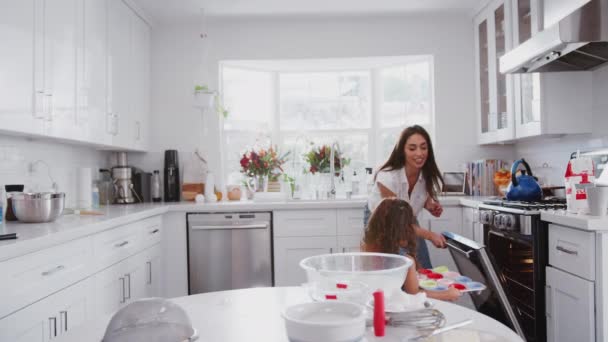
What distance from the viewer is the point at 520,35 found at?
308 cm

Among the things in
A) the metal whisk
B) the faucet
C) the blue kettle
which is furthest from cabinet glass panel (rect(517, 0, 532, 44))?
the metal whisk

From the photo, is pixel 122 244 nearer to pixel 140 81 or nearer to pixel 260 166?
pixel 260 166

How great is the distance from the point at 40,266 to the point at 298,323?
147cm

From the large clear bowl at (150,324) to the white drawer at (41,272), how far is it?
1012 millimetres

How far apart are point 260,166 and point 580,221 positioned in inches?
96.4

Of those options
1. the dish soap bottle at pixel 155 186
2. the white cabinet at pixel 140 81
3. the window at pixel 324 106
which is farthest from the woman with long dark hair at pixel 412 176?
the white cabinet at pixel 140 81

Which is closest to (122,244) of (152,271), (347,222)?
(152,271)

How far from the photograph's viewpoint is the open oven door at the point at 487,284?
63.2 inches

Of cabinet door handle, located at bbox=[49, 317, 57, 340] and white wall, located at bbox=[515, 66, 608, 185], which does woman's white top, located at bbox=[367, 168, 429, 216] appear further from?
cabinet door handle, located at bbox=[49, 317, 57, 340]

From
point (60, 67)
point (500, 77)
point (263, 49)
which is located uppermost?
point (263, 49)

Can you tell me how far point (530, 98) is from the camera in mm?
3002

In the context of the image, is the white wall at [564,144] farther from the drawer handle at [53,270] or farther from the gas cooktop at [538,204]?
the drawer handle at [53,270]

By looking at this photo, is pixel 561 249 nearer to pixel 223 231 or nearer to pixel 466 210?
pixel 466 210

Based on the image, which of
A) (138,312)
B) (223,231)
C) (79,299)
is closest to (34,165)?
(79,299)
